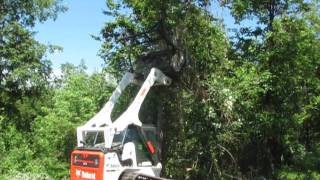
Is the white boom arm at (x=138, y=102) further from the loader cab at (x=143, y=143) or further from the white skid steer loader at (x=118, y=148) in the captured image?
the loader cab at (x=143, y=143)

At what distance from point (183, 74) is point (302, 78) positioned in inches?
174

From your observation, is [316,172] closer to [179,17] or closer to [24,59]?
[179,17]

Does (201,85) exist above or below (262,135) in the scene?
above

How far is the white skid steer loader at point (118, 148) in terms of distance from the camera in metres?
12.4

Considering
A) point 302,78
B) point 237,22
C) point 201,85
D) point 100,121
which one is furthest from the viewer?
point 237,22

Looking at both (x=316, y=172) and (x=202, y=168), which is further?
(x=202, y=168)

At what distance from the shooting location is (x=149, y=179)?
13.2 metres

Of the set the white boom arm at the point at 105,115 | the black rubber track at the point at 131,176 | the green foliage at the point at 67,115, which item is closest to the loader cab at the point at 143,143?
the black rubber track at the point at 131,176

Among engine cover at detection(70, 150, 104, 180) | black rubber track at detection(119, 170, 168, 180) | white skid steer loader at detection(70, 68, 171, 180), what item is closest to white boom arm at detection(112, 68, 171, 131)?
white skid steer loader at detection(70, 68, 171, 180)

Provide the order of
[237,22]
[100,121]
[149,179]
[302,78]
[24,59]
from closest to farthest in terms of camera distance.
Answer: [149,179] < [100,121] < [302,78] < [237,22] < [24,59]

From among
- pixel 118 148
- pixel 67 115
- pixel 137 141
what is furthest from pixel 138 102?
pixel 67 115

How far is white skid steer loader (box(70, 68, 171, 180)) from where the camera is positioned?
489 inches

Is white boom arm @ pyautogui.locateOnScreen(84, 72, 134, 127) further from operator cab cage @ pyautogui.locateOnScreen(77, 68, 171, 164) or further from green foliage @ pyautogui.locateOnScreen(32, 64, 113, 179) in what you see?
green foliage @ pyautogui.locateOnScreen(32, 64, 113, 179)

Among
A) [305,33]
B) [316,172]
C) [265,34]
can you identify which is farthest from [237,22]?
[316,172]
